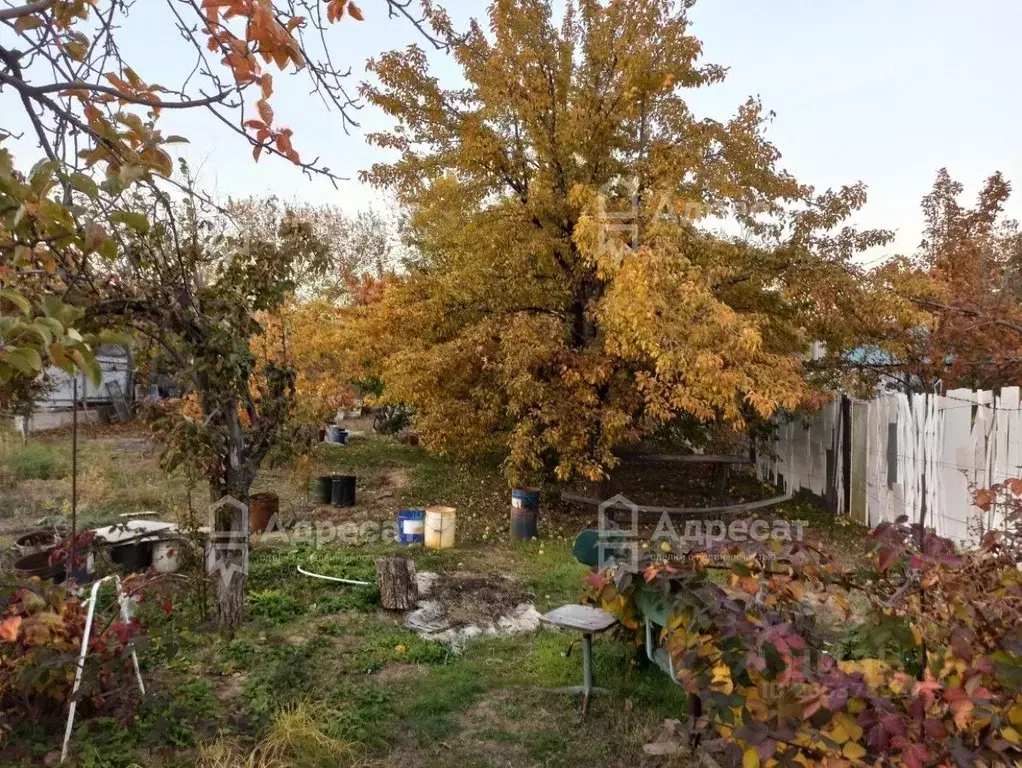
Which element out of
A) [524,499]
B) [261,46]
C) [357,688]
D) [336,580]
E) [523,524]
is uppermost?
[261,46]

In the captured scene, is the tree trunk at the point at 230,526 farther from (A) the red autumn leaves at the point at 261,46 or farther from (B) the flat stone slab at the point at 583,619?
(A) the red autumn leaves at the point at 261,46

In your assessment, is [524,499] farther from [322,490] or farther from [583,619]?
[583,619]

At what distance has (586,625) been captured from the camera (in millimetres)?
3900

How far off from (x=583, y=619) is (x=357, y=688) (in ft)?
4.35

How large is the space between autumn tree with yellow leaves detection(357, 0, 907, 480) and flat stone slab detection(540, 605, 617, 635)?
338cm

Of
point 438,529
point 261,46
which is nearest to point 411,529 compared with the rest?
point 438,529

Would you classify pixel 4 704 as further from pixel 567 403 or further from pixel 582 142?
pixel 582 142

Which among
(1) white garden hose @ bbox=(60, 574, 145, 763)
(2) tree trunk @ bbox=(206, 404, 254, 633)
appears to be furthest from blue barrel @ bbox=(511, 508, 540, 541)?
(1) white garden hose @ bbox=(60, 574, 145, 763)

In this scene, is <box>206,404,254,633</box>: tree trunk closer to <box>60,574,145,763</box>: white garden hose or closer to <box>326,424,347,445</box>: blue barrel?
<box>60,574,145,763</box>: white garden hose

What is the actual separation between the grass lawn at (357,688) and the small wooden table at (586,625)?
87 mm

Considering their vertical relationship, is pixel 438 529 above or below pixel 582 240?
below

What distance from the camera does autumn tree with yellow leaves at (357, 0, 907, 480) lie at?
762 cm

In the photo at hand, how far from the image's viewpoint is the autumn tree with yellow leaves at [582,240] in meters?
7.62

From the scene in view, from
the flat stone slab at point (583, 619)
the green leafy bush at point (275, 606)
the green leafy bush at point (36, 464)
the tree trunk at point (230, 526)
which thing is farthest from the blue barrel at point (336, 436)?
the flat stone slab at point (583, 619)
